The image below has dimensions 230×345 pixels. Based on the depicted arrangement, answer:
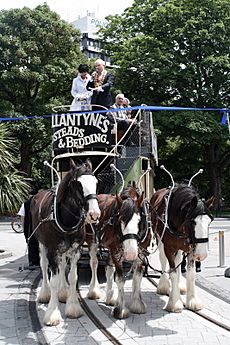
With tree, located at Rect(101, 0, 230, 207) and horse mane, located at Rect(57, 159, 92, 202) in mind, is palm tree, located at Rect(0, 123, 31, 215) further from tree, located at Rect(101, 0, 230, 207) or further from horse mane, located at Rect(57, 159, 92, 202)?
tree, located at Rect(101, 0, 230, 207)

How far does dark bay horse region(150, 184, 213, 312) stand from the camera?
696cm

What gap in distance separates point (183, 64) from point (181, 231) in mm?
24499

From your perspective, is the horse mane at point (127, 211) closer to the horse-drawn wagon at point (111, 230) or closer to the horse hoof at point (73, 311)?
the horse-drawn wagon at point (111, 230)

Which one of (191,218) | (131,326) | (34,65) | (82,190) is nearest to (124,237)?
(82,190)

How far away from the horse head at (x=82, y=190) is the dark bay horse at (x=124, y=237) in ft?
1.61

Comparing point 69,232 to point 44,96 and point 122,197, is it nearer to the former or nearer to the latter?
point 122,197

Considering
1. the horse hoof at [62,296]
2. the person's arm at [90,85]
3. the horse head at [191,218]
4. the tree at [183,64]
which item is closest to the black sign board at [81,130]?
the person's arm at [90,85]

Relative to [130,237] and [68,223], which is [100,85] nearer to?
[68,223]

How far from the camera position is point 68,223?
720 cm

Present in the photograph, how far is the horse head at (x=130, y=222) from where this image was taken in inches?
257

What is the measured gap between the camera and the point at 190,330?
6.79 m

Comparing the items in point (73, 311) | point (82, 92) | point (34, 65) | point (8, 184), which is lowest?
point (73, 311)

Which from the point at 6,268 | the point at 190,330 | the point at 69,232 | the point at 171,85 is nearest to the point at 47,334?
the point at 69,232

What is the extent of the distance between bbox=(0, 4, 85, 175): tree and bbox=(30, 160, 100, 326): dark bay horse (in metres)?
24.4
